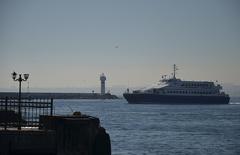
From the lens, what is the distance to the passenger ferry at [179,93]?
12850 centimetres

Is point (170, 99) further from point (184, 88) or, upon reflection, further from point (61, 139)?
point (61, 139)

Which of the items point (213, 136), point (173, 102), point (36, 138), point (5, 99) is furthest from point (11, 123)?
point (173, 102)

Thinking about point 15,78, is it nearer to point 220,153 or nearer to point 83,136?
point 83,136

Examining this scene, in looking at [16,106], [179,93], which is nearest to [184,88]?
[179,93]

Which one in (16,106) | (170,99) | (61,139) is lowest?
(61,139)

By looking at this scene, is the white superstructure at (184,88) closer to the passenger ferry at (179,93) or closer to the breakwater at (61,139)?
the passenger ferry at (179,93)

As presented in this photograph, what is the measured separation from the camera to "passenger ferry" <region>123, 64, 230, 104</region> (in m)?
128

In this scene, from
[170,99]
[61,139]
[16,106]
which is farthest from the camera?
[170,99]

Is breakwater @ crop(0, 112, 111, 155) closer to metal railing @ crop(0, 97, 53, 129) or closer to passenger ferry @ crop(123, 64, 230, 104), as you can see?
metal railing @ crop(0, 97, 53, 129)

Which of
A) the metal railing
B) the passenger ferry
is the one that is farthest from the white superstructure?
the metal railing

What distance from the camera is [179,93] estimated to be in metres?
129

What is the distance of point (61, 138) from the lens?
15.6 metres

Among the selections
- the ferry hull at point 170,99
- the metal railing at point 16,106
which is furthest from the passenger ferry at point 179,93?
the metal railing at point 16,106

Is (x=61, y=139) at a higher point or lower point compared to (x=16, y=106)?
lower
